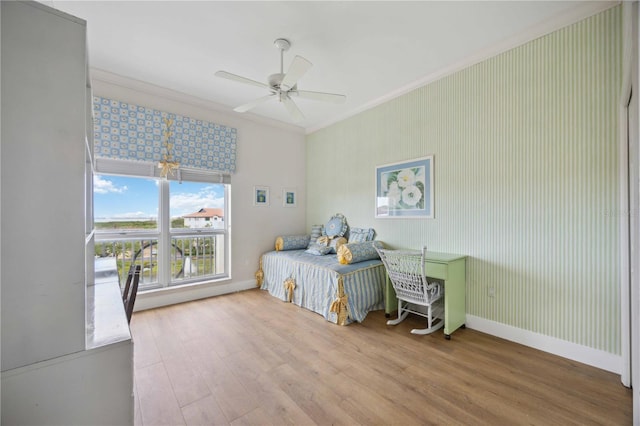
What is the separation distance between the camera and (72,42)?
0.94 m

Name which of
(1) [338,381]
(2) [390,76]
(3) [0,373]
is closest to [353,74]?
(2) [390,76]

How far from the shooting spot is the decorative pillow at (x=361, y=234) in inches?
149

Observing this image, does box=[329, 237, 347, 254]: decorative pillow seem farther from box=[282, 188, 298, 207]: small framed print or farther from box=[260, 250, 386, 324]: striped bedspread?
box=[282, 188, 298, 207]: small framed print

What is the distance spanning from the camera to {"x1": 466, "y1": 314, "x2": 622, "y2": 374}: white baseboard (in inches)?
78.7

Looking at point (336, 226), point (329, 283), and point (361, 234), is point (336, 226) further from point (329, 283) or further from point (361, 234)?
point (329, 283)

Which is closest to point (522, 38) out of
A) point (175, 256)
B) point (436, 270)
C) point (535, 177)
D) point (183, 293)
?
point (535, 177)

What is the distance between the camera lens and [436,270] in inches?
103

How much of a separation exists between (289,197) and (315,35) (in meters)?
2.87

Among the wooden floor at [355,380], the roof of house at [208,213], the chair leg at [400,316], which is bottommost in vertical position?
the wooden floor at [355,380]

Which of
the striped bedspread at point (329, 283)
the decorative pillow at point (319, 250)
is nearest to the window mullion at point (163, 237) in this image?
the striped bedspread at point (329, 283)

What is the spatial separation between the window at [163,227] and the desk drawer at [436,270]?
296 cm

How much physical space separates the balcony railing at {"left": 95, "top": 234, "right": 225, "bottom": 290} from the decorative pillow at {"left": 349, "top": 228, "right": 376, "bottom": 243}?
208 centimetres

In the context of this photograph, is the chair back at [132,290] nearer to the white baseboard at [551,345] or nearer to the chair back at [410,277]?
the chair back at [410,277]

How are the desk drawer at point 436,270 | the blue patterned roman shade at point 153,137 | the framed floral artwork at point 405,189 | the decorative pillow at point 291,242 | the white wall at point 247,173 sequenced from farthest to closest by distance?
the decorative pillow at point 291,242 → the white wall at point 247,173 → the framed floral artwork at point 405,189 → the blue patterned roman shade at point 153,137 → the desk drawer at point 436,270
